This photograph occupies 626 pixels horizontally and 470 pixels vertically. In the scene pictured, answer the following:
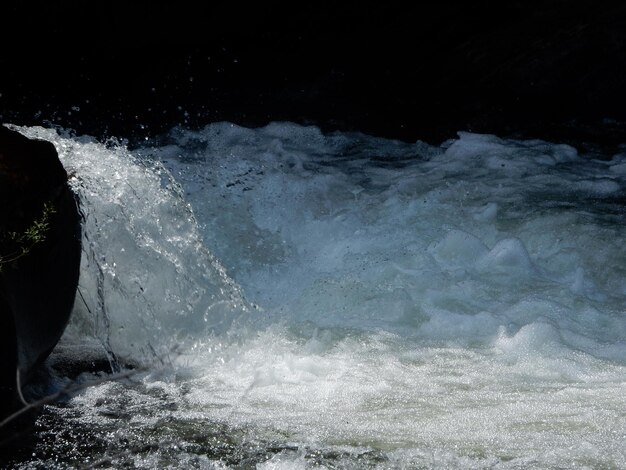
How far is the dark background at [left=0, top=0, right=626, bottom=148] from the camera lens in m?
8.92

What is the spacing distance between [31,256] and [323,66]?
6.38 m

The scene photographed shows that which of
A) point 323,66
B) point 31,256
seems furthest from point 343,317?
point 323,66

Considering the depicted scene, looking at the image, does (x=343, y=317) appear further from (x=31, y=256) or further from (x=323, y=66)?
(x=323, y=66)

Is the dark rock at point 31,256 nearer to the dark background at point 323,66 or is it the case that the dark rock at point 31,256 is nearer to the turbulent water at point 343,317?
the turbulent water at point 343,317

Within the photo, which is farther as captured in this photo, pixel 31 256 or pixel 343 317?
pixel 343 317

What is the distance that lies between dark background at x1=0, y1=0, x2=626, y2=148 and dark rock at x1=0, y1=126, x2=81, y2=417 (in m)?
4.88

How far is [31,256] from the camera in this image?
3.66 meters

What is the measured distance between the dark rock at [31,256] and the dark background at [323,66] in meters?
4.88

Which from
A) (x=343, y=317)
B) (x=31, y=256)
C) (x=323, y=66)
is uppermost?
(x=323, y=66)

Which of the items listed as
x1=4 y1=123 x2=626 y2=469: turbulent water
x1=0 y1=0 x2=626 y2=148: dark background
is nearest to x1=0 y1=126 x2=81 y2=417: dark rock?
x1=4 y1=123 x2=626 y2=469: turbulent water

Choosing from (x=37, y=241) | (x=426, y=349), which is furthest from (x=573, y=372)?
(x=37, y=241)

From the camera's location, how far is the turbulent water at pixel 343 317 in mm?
3264

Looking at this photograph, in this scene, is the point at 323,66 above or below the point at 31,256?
above

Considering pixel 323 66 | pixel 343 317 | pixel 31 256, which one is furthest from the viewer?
pixel 323 66
